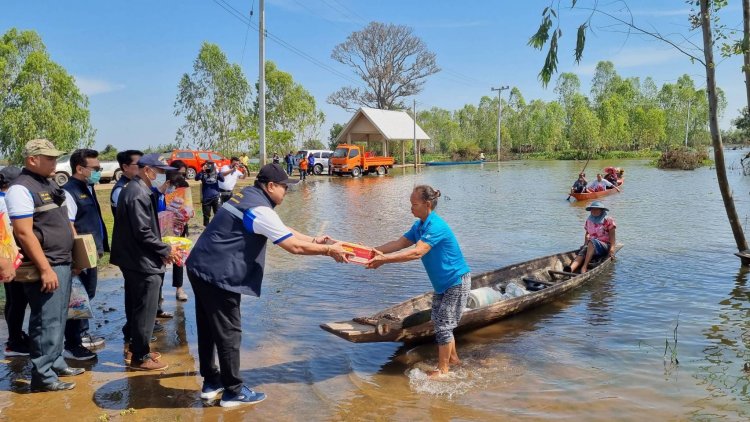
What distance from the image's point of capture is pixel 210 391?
15.3 feet

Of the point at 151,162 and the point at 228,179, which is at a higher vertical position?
the point at 151,162

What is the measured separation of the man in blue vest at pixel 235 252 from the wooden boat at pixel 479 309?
4.09ft

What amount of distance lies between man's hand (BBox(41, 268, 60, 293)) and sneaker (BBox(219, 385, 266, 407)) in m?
1.63

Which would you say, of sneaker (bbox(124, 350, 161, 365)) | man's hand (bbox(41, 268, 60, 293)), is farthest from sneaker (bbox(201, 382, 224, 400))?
man's hand (bbox(41, 268, 60, 293))

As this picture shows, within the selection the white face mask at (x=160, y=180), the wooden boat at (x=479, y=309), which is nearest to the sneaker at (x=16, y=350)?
the white face mask at (x=160, y=180)

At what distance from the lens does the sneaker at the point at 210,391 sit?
4652 mm

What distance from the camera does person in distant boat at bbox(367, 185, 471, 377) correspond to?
5082 mm

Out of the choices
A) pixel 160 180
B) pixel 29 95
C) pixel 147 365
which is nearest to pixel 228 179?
pixel 160 180

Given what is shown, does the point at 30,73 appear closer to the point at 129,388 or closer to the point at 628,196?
the point at 129,388

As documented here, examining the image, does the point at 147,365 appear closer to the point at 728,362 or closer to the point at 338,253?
the point at 338,253

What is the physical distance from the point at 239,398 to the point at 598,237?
7.68 meters

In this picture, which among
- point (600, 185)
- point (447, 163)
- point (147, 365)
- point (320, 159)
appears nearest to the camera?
point (147, 365)

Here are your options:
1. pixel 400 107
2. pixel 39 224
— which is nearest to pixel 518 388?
pixel 39 224

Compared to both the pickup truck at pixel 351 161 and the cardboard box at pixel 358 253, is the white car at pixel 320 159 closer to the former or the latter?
the pickup truck at pixel 351 161
